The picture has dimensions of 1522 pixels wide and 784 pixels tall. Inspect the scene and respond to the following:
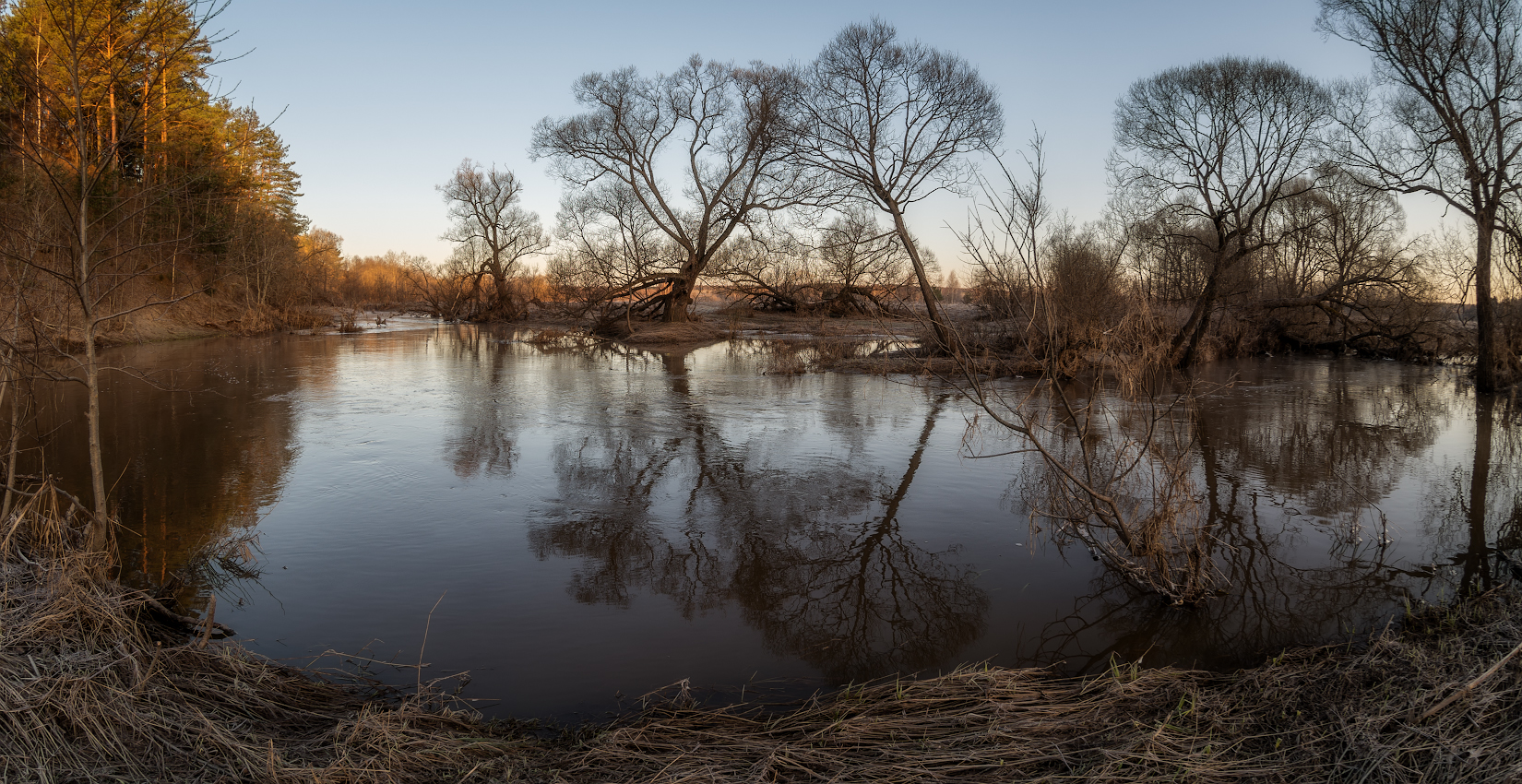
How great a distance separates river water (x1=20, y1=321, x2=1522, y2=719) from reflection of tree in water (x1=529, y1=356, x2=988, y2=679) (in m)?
0.03

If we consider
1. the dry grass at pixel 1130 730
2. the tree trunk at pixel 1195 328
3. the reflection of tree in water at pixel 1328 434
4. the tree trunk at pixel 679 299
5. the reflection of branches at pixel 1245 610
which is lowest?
the reflection of branches at pixel 1245 610

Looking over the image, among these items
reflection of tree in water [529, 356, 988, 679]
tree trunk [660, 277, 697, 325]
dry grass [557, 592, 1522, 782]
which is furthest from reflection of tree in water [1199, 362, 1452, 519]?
tree trunk [660, 277, 697, 325]

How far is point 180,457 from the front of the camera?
9.26 metres

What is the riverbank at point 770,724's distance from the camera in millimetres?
3146

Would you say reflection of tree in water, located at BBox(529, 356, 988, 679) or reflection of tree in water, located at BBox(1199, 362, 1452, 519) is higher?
reflection of tree in water, located at BBox(1199, 362, 1452, 519)

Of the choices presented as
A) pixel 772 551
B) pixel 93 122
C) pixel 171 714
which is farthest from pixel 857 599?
pixel 93 122

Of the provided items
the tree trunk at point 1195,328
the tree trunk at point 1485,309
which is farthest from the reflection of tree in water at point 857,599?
the tree trunk at point 1195,328

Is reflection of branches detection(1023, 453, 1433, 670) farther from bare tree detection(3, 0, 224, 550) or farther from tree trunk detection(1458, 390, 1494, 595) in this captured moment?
bare tree detection(3, 0, 224, 550)

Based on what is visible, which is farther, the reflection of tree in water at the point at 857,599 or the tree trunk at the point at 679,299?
the tree trunk at the point at 679,299

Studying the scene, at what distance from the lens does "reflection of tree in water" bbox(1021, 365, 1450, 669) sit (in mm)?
5066

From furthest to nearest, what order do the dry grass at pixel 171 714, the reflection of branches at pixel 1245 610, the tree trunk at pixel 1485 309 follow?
the tree trunk at pixel 1485 309, the reflection of branches at pixel 1245 610, the dry grass at pixel 171 714

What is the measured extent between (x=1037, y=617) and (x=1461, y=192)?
54.0ft

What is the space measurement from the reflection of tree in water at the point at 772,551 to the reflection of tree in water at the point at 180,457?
9.06ft

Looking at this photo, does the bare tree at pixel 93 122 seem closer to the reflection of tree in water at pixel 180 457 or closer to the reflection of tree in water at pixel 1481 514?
the reflection of tree in water at pixel 180 457
